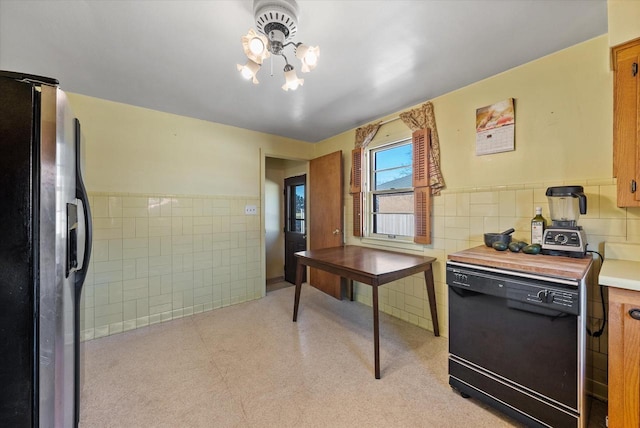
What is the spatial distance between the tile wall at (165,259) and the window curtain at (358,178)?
1377 millimetres

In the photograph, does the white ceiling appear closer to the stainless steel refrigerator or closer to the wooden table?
the stainless steel refrigerator

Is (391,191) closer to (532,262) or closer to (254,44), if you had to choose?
(532,262)

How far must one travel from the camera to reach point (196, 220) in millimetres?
2998

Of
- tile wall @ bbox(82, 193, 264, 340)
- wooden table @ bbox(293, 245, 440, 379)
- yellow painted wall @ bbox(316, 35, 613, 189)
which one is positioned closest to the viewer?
yellow painted wall @ bbox(316, 35, 613, 189)

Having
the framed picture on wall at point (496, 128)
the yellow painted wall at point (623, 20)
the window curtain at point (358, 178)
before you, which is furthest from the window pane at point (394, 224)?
the yellow painted wall at point (623, 20)

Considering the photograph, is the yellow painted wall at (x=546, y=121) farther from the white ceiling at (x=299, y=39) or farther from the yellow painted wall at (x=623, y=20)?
the yellow painted wall at (x=623, y=20)

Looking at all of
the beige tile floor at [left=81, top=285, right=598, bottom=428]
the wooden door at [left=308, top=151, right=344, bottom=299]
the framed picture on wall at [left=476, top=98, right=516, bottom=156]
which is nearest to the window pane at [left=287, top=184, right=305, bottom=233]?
the wooden door at [left=308, top=151, right=344, bottom=299]

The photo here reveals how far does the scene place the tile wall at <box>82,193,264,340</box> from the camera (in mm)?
2467

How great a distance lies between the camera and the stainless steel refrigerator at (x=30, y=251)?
0.73 m

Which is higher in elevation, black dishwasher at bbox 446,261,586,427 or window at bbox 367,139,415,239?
window at bbox 367,139,415,239

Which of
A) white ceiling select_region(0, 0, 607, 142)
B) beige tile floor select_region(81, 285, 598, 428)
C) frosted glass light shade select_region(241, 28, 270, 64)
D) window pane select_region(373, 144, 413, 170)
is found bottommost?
beige tile floor select_region(81, 285, 598, 428)

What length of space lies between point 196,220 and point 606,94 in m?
3.75

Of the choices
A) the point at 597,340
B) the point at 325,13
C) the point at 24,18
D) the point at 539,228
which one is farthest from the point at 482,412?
the point at 24,18

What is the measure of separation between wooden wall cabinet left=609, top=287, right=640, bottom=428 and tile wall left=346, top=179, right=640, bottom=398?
2.11ft
